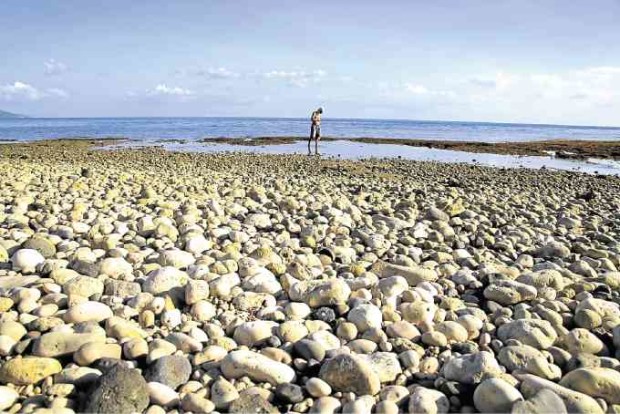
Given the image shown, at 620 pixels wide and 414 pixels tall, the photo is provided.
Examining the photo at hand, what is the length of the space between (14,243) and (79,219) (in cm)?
109

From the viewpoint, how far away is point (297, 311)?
3.12m

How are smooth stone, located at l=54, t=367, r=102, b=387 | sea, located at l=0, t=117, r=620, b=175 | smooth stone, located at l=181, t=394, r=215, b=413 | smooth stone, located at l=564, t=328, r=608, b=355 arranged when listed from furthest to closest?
1. sea, located at l=0, t=117, r=620, b=175
2. smooth stone, located at l=564, t=328, r=608, b=355
3. smooth stone, located at l=54, t=367, r=102, b=387
4. smooth stone, located at l=181, t=394, r=215, b=413

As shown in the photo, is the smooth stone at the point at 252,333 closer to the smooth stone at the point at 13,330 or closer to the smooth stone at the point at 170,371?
the smooth stone at the point at 170,371

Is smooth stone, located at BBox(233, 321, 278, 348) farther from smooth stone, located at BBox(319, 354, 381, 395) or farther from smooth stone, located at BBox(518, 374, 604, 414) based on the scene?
smooth stone, located at BBox(518, 374, 604, 414)

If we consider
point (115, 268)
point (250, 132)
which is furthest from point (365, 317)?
point (250, 132)

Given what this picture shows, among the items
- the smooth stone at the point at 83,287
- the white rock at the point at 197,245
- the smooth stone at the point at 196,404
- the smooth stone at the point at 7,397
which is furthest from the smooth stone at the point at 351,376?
the white rock at the point at 197,245

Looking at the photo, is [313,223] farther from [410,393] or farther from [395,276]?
[410,393]

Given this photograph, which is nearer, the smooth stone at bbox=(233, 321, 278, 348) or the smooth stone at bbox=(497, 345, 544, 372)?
the smooth stone at bbox=(497, 345, 544, 372)

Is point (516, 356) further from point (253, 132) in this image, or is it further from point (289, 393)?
point (253, 132)

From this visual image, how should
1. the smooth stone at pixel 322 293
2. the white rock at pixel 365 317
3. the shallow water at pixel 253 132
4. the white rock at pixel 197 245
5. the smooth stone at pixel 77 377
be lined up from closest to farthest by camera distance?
the smooth stone at pixel 77 377 < the white rock at pixel 365 317 < the smooth stone at pixel 322 293 < the white rock at pixel 197 245 < the shallow water at pixel 253 132

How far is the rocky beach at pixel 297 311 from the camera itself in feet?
7.23

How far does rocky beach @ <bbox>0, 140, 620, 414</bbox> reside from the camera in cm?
220

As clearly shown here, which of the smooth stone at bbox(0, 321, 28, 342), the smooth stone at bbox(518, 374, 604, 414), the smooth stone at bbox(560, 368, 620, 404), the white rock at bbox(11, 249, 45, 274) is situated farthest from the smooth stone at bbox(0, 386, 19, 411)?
the smooth stone at bbox(560, 368, 620, 404)

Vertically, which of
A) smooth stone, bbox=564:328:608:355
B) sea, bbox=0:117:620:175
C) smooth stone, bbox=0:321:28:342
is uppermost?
sea, bbox=0:117:620:175
